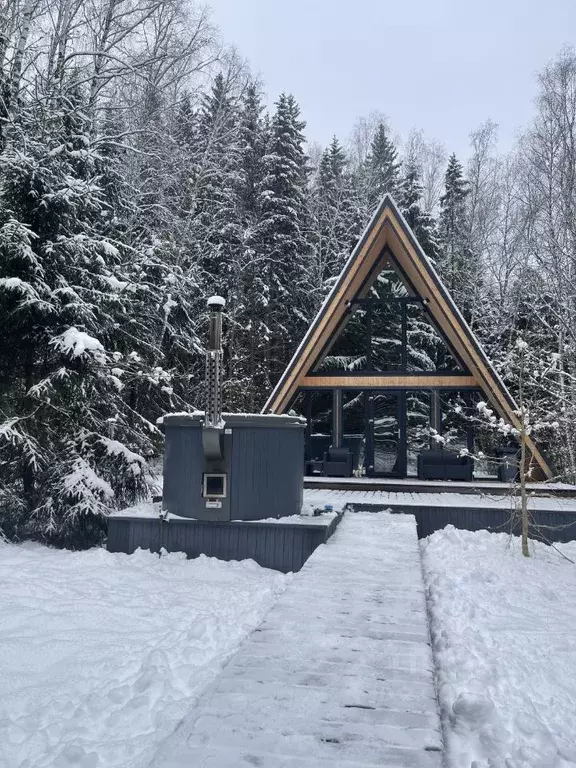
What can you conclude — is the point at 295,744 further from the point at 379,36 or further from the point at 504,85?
the point at 379,36

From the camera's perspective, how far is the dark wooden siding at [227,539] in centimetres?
740

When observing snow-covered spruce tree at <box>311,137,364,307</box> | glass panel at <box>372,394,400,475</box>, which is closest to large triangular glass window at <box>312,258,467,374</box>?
glass panel at <box>372,394,400,475</box>

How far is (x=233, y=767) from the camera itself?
2324 millimetres

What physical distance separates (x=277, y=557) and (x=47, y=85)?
9521 mm

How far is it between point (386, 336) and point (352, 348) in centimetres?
131

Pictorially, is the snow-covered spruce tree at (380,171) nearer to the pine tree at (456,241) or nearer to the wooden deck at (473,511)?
the pine tree at (456,241)

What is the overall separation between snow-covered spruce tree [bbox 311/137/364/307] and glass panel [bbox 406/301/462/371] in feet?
10.2

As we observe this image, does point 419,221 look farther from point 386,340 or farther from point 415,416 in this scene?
point 415,416

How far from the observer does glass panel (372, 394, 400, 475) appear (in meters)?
18.2

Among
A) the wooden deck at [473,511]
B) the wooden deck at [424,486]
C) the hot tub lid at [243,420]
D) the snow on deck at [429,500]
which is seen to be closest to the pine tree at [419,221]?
the wooden deck at [424,486]

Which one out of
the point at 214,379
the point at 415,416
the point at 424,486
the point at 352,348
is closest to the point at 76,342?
the point at 214,379

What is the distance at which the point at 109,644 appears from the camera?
4.79 meters

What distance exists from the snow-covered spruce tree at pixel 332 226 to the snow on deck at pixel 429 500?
1064 centimetres

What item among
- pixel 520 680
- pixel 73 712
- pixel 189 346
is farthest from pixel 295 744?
pixel 189 346
